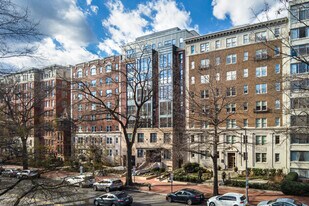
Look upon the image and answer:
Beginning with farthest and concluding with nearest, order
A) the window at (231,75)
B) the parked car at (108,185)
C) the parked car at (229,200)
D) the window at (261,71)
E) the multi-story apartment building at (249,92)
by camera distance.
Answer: the window at (231,75) → the window at (261,71) → the multi-story apartment building at (249,92) → the parked car at (108,185) → the parked car at (229,200)

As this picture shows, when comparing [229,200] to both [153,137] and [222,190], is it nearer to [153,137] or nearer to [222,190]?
[222,190]

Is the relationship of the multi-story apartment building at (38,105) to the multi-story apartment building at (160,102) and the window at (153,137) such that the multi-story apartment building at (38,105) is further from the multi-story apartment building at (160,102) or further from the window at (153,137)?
the window at (153,137)

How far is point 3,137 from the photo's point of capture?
11.1 m

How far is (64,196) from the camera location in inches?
428

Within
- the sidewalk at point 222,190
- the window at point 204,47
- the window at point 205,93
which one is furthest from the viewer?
the window at point 204,47

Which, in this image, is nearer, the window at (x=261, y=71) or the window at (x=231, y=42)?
the window at (x=261, y=71)

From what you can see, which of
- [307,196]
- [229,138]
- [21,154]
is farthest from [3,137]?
[229,138]

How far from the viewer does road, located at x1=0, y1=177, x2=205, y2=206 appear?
11.1 meters

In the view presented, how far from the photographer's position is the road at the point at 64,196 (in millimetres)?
11094

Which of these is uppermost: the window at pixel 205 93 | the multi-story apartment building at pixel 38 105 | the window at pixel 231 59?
the window at pixel 231 59

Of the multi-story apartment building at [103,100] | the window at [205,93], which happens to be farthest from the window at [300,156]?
the multi-story apartment building at [103,100]

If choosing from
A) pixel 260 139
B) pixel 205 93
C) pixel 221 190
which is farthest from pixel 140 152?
pixel 221 190

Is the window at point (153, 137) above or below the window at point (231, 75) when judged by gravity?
below

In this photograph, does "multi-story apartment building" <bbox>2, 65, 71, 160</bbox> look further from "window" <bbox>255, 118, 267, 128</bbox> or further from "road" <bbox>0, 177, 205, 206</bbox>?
"window" <bbox>255, 118, 267, 128</bbox>
